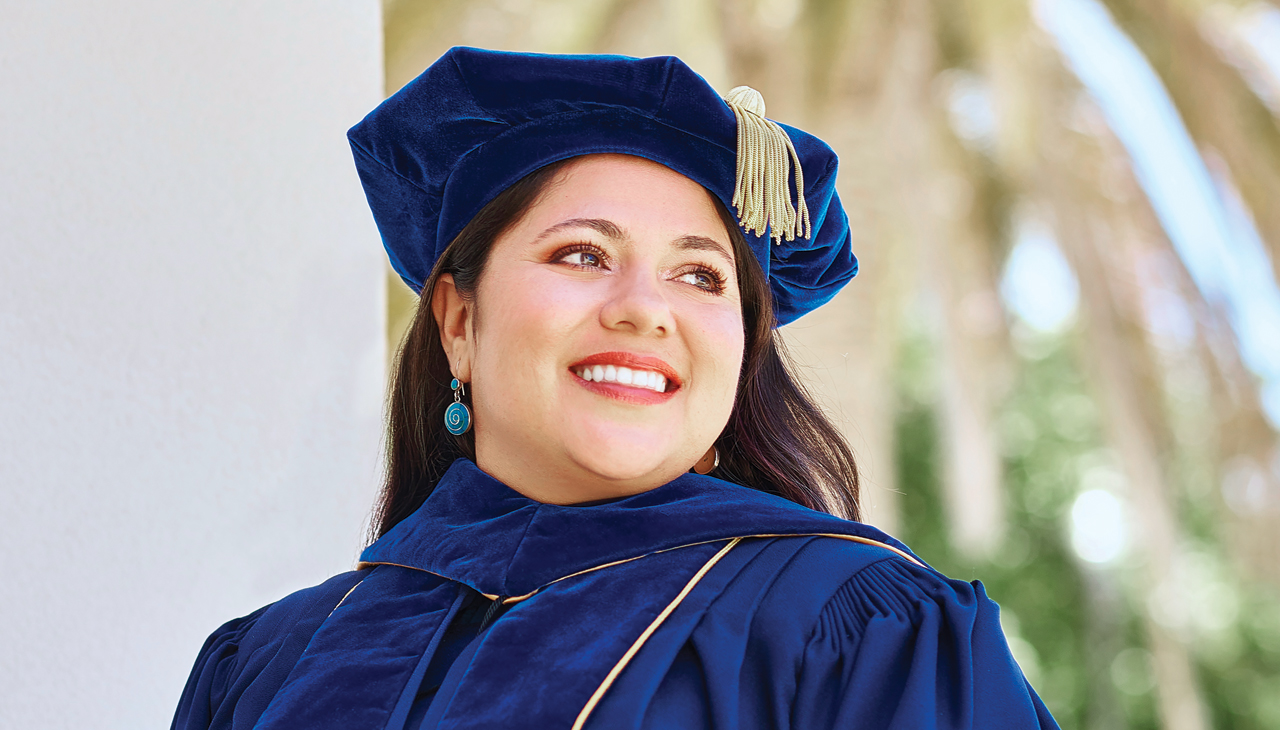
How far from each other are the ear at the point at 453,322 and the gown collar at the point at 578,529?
0.19 meters

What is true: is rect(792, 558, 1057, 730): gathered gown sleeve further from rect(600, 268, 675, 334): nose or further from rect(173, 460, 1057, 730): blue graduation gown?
rect(600, 268, 675, 334): nose

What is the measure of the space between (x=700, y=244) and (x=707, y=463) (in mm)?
351

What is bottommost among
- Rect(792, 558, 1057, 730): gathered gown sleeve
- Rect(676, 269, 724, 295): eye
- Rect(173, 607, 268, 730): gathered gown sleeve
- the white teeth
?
Rect(173, 607, 268, 730): gathered gown sleeve

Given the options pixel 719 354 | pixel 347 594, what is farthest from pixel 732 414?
pixel 347 594

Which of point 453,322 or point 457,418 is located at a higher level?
point 453,322

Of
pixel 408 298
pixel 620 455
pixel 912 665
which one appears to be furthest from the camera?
pixel 408 298

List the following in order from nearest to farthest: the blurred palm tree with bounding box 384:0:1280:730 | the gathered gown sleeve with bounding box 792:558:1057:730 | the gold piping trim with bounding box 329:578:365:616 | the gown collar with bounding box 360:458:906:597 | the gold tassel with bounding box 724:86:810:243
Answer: the gathered gown sleeve with bounding box 792:558:1057:730
the gown collar with bounding box 360:458:906:597
the gold tassel with bounding box 724:86:810:243
the gold piping trim with bounding box 329:578:365:616
the blurred palm tree with bounding box 384:0:1280:730

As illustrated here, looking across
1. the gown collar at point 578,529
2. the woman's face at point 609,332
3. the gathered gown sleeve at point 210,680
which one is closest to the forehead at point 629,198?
the woman's face at point 609,332

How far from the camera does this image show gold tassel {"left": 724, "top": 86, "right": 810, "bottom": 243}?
152 centimetres

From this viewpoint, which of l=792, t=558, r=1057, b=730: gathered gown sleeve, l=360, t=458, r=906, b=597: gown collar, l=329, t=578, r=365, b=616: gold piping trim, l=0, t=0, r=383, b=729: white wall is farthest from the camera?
l=0, t=0, r=383, b=729: white wall

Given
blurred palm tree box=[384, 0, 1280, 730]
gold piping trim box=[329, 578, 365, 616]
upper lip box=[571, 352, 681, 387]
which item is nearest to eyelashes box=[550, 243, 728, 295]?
upper lip box=[571, 352, 681, 387]

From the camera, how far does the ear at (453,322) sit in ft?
5.58

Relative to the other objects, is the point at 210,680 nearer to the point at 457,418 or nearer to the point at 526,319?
the point at 457,418

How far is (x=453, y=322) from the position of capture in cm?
172
